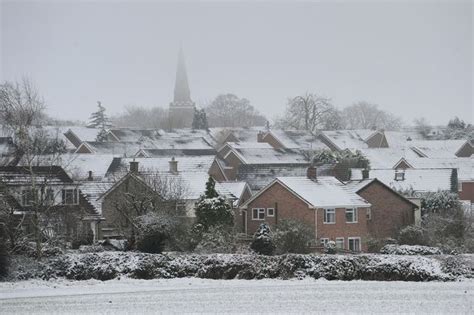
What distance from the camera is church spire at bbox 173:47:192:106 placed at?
531 ft

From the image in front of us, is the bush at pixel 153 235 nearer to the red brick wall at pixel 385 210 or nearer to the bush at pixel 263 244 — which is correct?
the bush at pixel 263 244

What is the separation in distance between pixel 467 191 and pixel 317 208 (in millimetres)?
28502

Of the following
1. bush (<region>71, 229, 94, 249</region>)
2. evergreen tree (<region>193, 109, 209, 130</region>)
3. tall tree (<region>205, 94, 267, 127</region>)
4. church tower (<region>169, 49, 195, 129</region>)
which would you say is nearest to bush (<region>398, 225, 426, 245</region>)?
bush (<region>71, 229, 94, 249</region>)

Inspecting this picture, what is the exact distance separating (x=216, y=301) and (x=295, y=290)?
169 inches

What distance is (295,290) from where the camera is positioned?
3203 cm

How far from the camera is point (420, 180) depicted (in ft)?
226

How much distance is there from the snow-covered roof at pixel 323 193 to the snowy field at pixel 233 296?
18954 mm

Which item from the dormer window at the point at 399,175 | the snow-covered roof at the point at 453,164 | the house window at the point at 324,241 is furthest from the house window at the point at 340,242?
the snow-covered roof at the point at 453,164

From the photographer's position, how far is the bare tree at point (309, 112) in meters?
130

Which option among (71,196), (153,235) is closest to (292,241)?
(153,235)

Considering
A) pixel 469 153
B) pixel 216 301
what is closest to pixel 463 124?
pixel 469 153

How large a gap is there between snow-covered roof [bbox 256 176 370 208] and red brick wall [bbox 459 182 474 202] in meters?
23.6

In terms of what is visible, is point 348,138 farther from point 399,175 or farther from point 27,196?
point 27,196

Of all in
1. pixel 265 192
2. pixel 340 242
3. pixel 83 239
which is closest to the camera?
pixel 83 239
